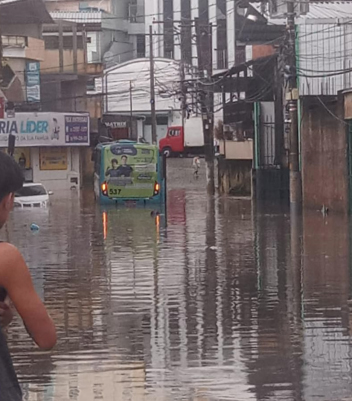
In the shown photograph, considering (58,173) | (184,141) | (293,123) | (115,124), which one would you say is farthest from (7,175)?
(115,124)

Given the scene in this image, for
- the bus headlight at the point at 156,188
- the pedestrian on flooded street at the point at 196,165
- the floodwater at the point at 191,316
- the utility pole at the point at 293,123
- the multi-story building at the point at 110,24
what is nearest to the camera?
the floodwater at the point at 191,316

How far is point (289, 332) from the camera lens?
448 inches

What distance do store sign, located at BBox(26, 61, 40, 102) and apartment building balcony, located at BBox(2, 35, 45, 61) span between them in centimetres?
42

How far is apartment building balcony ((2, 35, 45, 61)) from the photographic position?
56938 mm

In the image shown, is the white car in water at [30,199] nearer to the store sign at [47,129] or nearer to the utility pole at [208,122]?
the utility pole at [208,122]

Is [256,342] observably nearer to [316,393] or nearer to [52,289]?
[316,393]

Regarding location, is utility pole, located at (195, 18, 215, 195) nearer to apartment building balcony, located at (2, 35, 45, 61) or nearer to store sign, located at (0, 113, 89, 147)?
store sign, located at (0, 113, 89, 147)

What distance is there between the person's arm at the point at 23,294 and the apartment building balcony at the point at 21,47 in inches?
2107

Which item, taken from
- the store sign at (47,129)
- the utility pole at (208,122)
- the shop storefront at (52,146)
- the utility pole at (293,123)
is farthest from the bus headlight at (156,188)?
the shop storefront at (52,146)

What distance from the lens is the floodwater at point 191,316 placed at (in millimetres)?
8930

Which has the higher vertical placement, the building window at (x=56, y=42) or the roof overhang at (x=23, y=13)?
the roof overhang at (x=23, y=13)

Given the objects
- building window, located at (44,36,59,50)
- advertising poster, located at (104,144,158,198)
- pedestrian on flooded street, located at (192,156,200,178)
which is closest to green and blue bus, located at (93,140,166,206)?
advertising poster, located at (104,144,158,198)

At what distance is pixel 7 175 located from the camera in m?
4.10

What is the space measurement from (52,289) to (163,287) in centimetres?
156
